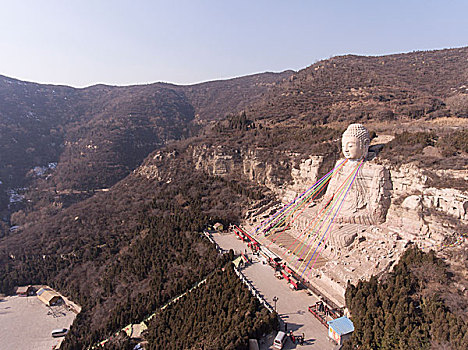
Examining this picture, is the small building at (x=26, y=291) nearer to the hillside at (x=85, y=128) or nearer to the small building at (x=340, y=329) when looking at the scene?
the hillside at (x=85, y=128)

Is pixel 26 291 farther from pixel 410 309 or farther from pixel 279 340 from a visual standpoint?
pixel 410 309

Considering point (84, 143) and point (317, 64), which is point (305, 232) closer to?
point (317, 64)

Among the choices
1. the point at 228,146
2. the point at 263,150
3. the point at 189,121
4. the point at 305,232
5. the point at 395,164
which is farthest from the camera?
the point at 189,121

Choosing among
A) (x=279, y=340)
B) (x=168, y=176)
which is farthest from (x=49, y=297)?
(x=279, y=340)

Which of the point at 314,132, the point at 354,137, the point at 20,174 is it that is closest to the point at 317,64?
the point at 314,132

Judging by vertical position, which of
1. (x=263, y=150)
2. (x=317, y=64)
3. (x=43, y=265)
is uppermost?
(x=317, y=64)
